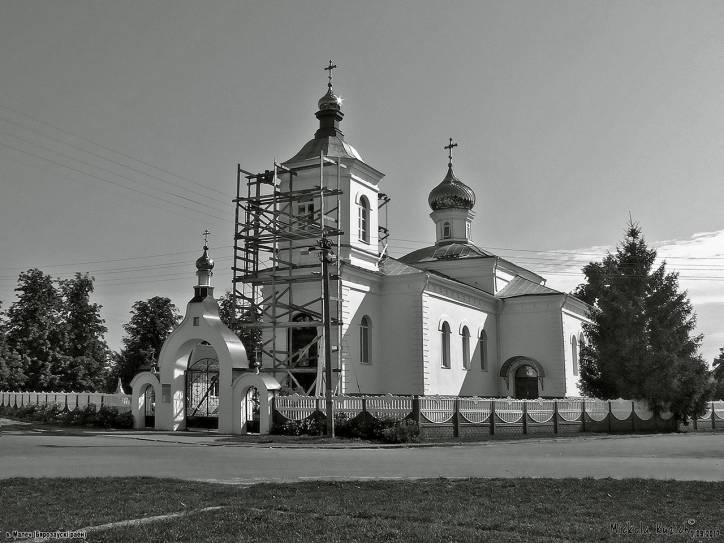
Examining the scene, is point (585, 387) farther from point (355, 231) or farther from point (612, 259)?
point (355, 231)

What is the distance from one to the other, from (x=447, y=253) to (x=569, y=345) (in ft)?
26.7

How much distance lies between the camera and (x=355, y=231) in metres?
33.0

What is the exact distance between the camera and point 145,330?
5359 centimetres

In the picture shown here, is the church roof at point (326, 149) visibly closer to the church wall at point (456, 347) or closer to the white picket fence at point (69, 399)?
the church wall at point (456, 347)

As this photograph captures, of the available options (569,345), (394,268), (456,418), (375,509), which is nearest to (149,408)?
(456,418)

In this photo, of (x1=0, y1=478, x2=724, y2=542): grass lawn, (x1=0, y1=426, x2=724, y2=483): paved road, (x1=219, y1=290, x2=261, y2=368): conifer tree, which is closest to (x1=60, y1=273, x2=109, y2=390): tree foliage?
(x1=219, y1=290, x2=261, y2=368): conifer tree

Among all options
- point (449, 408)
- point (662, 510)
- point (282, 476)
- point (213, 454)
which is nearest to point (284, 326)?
point (449, 408)

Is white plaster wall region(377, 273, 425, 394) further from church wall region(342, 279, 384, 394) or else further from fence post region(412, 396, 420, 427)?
fence post region(412, 396, 420, 427)

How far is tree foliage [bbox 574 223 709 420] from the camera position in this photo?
31.9 metres

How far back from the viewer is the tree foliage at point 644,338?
3194 cm

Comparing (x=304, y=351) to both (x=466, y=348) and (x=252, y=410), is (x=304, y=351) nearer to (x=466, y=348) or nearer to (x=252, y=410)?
(x=252, y=410)

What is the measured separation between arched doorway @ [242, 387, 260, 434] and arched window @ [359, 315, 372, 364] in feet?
21.1

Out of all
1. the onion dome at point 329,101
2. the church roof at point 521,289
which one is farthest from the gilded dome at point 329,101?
the church roof at point 521,289

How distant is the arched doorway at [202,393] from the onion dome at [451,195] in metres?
19.4
